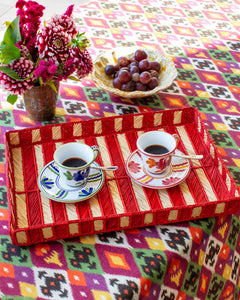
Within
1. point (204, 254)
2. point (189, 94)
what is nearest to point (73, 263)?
point (204, 254)

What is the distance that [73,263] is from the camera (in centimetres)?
89

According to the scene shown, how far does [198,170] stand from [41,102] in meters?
0.54

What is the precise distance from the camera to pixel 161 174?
104cm

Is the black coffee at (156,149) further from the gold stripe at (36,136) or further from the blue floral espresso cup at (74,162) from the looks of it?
the gold stripe at (36,136)

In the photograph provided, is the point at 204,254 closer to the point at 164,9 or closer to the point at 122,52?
the point at 122,52

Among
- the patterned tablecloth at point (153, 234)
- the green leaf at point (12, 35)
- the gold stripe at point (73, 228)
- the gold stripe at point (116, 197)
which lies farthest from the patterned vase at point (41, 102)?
the gold stripe at point (73, 228)

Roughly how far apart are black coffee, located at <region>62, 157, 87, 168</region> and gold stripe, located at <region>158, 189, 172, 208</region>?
21 cm

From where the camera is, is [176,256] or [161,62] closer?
[176,256]

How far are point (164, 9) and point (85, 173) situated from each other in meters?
1.37

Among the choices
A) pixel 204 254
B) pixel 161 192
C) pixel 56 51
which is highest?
pixel 56 51

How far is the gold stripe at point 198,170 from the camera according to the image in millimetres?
1026

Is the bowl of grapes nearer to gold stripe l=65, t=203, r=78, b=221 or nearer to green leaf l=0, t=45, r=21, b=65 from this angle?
green leaf l=0, t=45, r=21, b=65

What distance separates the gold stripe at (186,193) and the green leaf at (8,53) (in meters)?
0.57

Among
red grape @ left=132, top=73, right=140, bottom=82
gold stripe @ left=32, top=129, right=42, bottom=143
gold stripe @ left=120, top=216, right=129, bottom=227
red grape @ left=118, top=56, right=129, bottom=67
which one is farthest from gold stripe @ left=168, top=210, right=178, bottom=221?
red grape @ left=118, top=56, right=129, bottom=67
